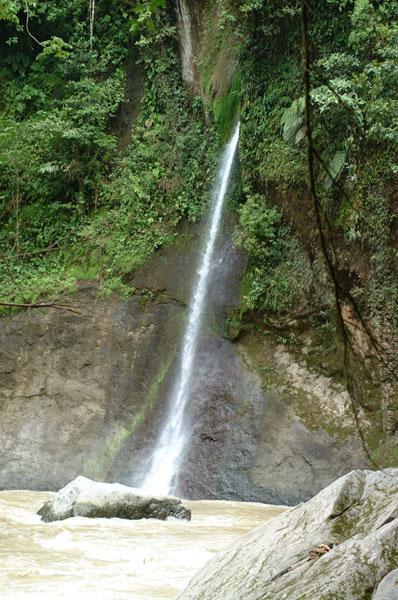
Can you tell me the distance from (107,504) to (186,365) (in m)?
4.64

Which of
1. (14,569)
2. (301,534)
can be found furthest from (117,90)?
(301,534)

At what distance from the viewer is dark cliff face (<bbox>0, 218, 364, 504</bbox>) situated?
1068 cm

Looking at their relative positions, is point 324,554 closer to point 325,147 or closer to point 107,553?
point 107,553

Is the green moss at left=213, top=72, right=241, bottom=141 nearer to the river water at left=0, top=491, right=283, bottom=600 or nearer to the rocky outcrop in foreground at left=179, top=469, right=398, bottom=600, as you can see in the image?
the river water at left=0, top=491, right=283, bottom=600

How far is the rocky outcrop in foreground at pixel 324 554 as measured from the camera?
9.71 ft

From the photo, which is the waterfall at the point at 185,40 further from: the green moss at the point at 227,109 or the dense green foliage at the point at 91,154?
the green moss at the point at 227,109

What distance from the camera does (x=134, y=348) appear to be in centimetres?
1292

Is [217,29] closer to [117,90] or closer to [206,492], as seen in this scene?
[117,90]

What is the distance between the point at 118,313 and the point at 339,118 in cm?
502

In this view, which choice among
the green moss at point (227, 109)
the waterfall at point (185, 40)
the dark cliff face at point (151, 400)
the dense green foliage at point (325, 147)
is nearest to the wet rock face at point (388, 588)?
the dense green foliage at point (325, 147)

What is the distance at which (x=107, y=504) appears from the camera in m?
7.96

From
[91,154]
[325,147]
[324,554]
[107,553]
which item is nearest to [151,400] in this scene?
[325,147]

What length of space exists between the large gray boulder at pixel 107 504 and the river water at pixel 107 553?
0.12 m

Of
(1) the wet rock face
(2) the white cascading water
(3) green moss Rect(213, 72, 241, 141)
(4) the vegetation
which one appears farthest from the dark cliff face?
(1) the wet rock face
